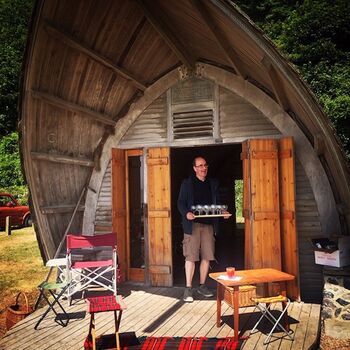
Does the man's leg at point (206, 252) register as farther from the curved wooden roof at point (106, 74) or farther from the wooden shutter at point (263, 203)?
the curved wooden roof at point (106, 74)

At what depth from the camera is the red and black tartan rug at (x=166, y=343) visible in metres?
4.20

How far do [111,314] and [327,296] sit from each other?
3.14 metres

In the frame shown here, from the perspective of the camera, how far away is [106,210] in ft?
26.2

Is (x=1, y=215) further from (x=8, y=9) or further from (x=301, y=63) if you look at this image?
(x=8, y=9)

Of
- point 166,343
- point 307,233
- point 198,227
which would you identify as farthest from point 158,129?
point 166,343

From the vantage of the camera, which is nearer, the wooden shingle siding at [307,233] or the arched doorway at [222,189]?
the wooden shingle siding at [307,233]

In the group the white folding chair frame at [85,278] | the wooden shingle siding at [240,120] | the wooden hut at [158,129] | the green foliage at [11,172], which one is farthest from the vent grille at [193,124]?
the green foliage at [11,172]

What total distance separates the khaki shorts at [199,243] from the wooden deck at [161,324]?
74 cm

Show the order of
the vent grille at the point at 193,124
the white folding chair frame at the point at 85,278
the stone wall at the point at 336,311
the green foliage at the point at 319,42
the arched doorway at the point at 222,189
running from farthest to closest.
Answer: the green foliage at the point at 319,42 → the arched doorway at the point at 222,189 → the vent grille at the point at 193,124 → the white folding chair frame at the point at 85,278 → the stone wall at the point at 336,311

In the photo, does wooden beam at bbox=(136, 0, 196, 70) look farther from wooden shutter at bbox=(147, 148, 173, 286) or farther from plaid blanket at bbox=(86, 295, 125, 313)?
plaid blanket at bbox=(86, 295, 125, 313)

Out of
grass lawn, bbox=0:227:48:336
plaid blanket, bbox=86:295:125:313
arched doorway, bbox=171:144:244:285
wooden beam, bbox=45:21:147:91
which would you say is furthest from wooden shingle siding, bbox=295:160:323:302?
grass lawn, bbox=0:227:48:336

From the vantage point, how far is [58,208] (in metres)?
7.44

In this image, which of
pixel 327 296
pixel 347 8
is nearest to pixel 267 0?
pixel 347 8

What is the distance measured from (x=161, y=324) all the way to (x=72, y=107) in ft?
13.9
